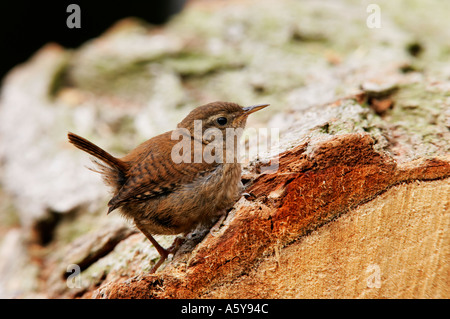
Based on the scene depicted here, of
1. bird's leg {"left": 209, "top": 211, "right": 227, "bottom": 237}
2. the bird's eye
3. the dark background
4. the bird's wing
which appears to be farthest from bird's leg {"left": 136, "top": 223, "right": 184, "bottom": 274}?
the dark background

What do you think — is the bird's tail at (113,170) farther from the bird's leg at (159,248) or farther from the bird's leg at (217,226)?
the bird's leg at (217,226)

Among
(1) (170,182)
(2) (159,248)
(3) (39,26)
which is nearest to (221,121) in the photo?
(1) (170,182)

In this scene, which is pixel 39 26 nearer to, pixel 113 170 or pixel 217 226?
pixel 113 170

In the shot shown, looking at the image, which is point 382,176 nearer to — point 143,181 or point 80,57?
point 143,181

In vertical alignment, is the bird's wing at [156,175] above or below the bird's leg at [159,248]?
above

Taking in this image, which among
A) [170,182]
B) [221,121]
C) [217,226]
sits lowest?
[217,226]

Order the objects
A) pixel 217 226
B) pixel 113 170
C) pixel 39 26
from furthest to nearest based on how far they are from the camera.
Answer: pixel 39 26, pixel 113 170, pixel 217 226

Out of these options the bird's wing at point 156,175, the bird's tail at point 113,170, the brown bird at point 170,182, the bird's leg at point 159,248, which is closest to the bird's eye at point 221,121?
the brown bird at point 170,182
